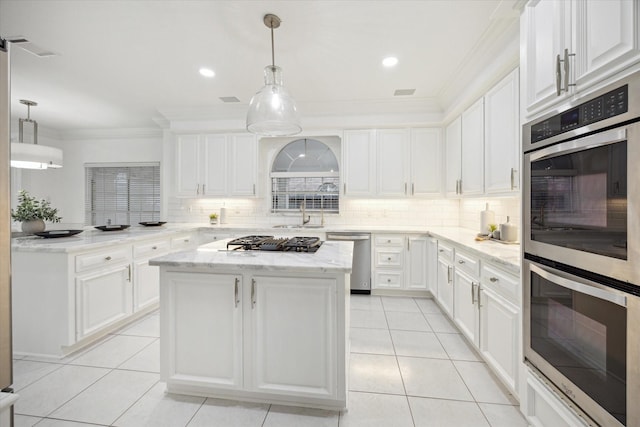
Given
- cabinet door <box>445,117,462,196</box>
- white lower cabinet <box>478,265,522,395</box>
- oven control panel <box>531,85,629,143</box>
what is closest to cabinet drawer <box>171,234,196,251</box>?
white lower cabinet <box>478,265,522,395</box>

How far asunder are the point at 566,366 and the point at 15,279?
3721 mm

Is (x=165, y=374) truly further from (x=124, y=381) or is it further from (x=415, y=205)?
(x=415, y=205)

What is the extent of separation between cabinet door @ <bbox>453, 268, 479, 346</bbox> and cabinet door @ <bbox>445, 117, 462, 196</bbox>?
132 cm

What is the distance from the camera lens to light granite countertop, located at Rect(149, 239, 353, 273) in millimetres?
1650

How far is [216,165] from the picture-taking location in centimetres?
459

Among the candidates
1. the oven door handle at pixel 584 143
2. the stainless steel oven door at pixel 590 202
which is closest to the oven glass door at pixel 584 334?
the stainless steel oven door at pixel 590 202

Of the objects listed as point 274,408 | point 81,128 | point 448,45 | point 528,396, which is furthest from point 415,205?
point 81,128

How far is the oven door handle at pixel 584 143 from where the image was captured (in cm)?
103

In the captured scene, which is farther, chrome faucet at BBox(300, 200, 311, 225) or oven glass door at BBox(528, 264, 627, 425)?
chrome faucet at BBox(300, 200, 311, 225)

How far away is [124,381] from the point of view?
2.09m

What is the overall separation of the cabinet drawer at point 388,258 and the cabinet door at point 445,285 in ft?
1.94

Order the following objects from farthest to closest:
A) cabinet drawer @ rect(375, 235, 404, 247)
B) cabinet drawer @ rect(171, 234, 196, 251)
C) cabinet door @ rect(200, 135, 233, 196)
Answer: cabinet door @ rect(200, 135, 233, 196) → cabinet drawer @ rect(375, 235, 404, 247) → cabinet drawer @ rect(171, 234, 196, 251)

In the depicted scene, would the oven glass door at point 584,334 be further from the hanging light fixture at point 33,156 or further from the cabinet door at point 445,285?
the hanging light fixture at point 33,156

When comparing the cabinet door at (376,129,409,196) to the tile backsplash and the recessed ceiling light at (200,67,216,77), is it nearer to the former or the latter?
the tile backsplash
